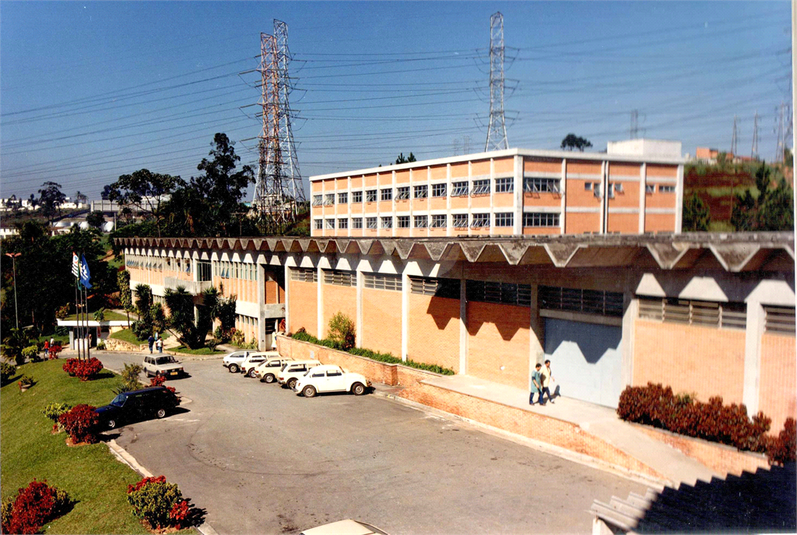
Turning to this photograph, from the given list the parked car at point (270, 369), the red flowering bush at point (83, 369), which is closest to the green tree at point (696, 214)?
the parked car at point (270, 369)

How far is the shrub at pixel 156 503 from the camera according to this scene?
37.0ft

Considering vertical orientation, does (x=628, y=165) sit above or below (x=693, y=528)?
above

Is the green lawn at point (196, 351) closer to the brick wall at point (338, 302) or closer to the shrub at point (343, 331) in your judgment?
the brick wall at point (338, 302)

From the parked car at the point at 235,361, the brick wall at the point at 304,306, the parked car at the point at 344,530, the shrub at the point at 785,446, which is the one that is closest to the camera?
the parked car at the point at 344,530

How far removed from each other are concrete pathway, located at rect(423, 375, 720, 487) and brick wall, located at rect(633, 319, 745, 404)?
1382mm

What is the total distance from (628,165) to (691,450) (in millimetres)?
10534

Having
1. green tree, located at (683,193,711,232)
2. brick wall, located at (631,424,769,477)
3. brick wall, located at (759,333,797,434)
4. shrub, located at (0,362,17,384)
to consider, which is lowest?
shrub, located at (0,362,17,384)

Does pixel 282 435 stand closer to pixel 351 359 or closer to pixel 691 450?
pixel 351 359

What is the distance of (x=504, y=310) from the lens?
19.4 metres

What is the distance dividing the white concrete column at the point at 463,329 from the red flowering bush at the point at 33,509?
12.8 meters

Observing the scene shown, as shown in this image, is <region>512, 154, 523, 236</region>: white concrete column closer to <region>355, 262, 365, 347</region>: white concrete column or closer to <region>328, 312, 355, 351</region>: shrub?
<region>355, 262, 365, 347</region>: white concrete column

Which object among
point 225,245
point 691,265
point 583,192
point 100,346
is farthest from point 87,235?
point 691,265

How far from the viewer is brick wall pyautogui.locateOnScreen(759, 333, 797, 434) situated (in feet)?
36.8

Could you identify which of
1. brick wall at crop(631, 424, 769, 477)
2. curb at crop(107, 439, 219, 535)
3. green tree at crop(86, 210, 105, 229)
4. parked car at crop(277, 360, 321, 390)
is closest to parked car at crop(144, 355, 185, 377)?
parked car at crop(277, 360, 321, 390)
